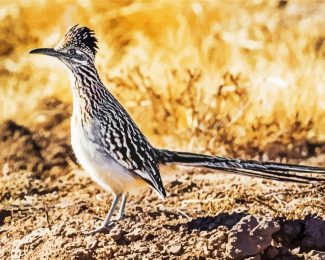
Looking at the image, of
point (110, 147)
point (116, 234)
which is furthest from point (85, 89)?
point (116, 234)

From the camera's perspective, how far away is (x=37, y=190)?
7.43 meters

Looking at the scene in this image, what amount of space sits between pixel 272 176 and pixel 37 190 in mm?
2082

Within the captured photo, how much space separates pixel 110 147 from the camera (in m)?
6.20

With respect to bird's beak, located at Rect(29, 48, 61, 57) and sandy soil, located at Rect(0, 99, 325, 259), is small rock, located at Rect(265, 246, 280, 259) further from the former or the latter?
bird's beak, located at Rect(29, 48, 61, 57)

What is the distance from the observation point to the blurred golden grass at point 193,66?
26.6ft

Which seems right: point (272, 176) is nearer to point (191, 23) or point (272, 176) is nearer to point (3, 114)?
point (3, 114)

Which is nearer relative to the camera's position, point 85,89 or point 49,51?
point 49,51

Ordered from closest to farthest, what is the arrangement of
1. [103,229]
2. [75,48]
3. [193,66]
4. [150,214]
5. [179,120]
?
1. [103,229]
2. [150,214]
3. [75,48]
4. [179,120]
5. [193,66]

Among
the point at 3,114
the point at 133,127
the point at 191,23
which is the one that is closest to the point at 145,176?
the point at 133,127

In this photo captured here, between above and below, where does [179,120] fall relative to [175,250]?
above

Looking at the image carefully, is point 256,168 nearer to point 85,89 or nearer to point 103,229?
point 103,229

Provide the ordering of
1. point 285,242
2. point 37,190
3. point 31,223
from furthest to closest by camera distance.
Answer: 1. point 37,190
2. point 31,223
3. point 285,242

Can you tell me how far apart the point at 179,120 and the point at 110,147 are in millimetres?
2161

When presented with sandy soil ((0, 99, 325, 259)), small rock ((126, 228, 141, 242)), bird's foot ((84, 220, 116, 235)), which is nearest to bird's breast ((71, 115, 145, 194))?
sandy soil ((0, 99, 325, 259))
